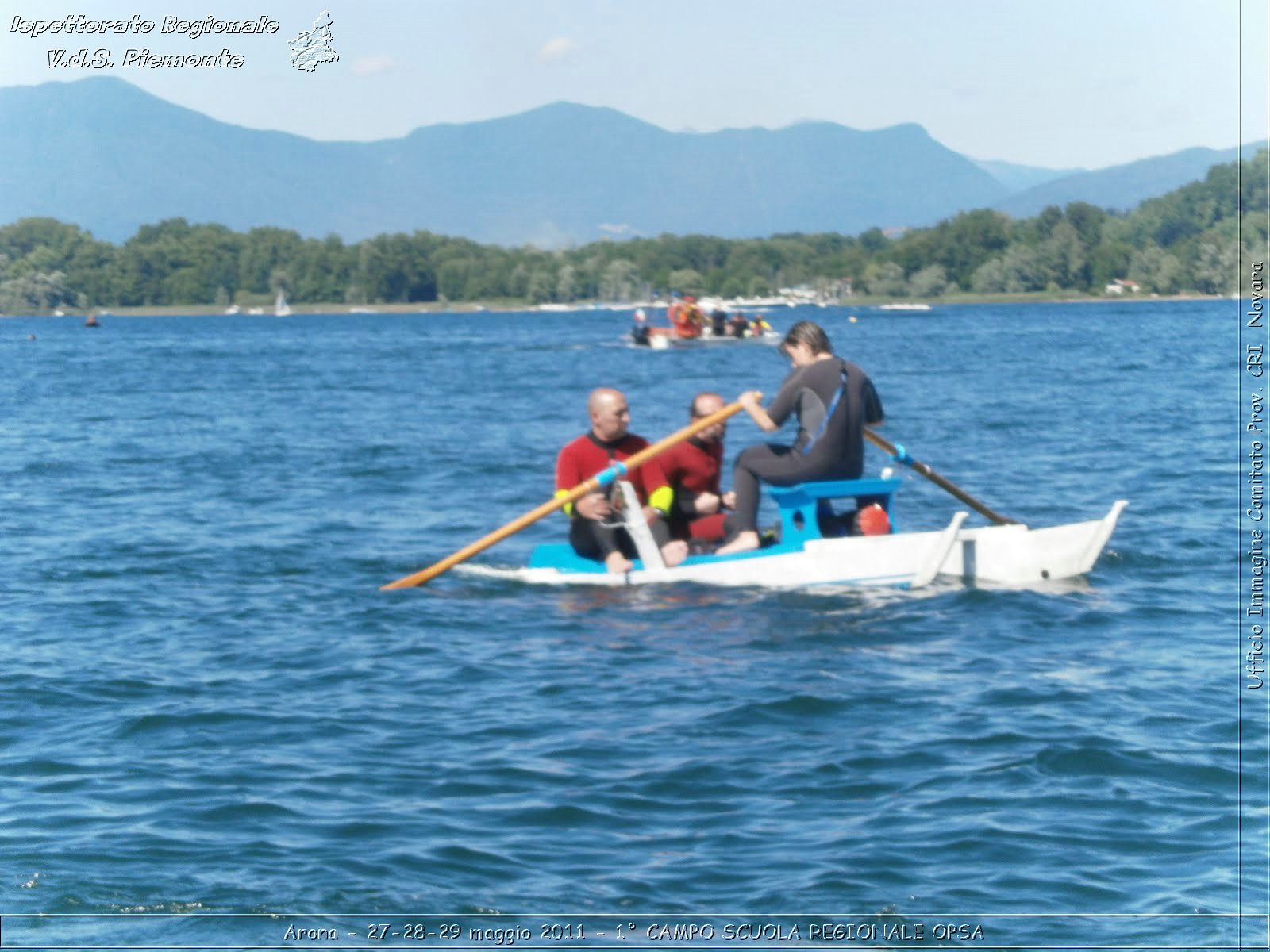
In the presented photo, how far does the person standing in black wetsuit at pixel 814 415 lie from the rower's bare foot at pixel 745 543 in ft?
1.45

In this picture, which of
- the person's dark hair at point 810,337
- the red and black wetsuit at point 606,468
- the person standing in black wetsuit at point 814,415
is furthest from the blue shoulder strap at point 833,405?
the red and black wetsuit at point 606,468

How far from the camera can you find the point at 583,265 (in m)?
187

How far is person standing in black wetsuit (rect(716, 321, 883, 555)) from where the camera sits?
12125 millimetres

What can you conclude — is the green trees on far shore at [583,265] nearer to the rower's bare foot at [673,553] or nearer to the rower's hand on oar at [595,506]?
the rower's bare foot at [673,553]

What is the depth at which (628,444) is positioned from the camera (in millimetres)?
13086

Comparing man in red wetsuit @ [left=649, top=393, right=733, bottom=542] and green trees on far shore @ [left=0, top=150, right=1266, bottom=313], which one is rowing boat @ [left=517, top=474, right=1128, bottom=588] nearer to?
man in red wetsuit @ [left=649, top=393, right=733, bottom=542]

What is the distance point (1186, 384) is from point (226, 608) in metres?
30.1

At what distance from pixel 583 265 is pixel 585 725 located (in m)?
180

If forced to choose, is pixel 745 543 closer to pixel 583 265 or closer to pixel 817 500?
pixel 817 500

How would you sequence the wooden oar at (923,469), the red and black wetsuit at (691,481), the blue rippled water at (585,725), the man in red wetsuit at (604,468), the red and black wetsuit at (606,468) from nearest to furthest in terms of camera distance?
the blue rippled water at (585,725), the man in red wetsuit at (604,468), the red and black wetsuit at (606,468), the red and black wetsuit at (691,481), the wooden oar at (923,469)

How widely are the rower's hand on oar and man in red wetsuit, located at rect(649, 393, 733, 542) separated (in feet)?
1.24

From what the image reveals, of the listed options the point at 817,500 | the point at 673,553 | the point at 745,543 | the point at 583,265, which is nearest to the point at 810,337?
the point at 817,500

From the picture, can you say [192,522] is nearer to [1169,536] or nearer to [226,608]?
[226,608]

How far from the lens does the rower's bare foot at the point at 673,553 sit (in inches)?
514
